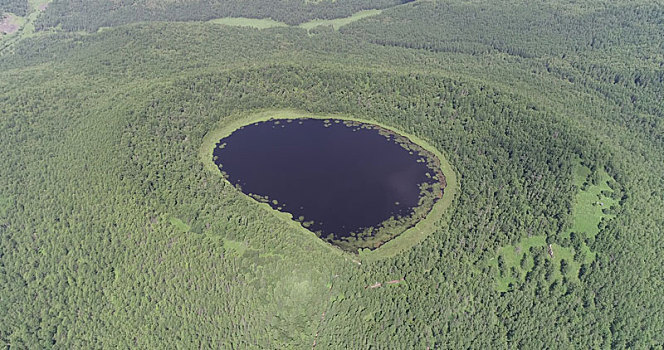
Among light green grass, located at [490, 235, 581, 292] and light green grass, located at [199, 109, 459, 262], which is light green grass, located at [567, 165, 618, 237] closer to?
light green grass, located at [490, 235, 581, 292]

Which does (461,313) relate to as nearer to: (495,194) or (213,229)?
(495,194)

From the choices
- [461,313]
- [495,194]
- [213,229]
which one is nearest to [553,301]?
[461,313]

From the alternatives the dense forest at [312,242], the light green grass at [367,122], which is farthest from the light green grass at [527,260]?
the light green grass at [367,122]

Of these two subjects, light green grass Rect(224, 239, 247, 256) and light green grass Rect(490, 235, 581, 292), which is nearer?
light green grass Rect(224, 239, 247, 256)

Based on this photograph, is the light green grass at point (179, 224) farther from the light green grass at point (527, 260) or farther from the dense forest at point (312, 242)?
the light green grass at point (527, 260)

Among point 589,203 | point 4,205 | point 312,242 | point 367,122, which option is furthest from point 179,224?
point 589,203

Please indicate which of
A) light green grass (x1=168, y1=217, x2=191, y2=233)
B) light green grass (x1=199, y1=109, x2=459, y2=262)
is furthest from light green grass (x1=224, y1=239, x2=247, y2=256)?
light green grass (x1=199, y1=109, x2=459, y2=262)

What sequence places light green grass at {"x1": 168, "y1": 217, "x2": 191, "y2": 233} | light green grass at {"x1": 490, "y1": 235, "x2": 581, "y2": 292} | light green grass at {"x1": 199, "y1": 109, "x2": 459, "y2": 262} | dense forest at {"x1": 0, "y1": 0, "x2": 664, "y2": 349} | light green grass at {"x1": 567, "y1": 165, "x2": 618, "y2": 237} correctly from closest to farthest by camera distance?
dense forest at {"x1": 0, "y1": 0, "x2": 664, "y2": 349}
light green grass at {"x1": 490, "y1": 235, "x2": 581, "y2": 292}
light green grass at {"x1": 168, "y1": 217, "x2": 191, "y2": 233}
light green grass at {"x1": 199, "y1": 109, "x2": 459, "y2": 262}
light green grass at {"x1": 567, "y1": 165, "x2": 618, "y2": 237}
